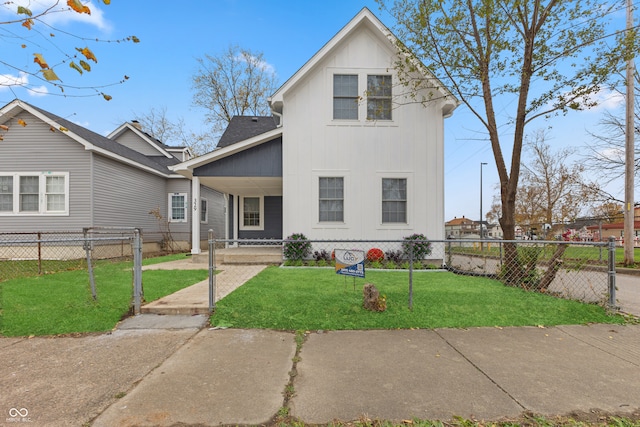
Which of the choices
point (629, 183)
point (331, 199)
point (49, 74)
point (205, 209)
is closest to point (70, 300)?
point (49, 74)

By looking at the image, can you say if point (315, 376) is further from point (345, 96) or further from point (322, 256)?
point (345, 96)

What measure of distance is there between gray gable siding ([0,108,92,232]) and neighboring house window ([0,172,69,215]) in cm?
20

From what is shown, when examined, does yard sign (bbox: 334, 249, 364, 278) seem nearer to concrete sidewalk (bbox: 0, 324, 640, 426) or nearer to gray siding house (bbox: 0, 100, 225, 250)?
concrete sidewalk (bbox: 0, 324, 640, 426)

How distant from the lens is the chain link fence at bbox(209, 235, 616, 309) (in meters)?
4.86

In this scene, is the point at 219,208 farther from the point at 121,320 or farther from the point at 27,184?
the point at 121,320

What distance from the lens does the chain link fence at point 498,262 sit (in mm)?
4855

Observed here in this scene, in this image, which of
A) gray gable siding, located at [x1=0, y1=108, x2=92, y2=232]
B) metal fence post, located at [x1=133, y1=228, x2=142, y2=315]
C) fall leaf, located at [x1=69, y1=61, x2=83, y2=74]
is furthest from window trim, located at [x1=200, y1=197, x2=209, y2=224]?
fall leaf, located at [x1=69, y1=61, x2=83, y2=74]

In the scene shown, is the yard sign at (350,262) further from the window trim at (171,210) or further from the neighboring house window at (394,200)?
the window trim at (171,210)

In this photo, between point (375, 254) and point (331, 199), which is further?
point (331, 199)

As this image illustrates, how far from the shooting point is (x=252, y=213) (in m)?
13.5

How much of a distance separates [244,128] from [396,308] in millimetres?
12152

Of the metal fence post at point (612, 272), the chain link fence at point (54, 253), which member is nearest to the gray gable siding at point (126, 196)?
the chain link fence at point (54, 253)

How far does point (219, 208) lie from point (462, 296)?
17.5 metres

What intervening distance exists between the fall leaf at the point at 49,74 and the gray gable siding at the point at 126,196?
452 inches
